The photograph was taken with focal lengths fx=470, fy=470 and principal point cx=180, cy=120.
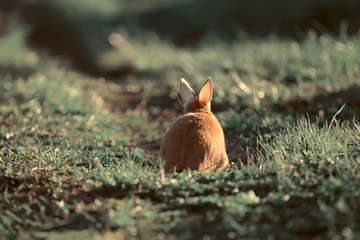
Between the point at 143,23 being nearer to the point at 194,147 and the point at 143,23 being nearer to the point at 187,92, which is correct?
the point at 187,92

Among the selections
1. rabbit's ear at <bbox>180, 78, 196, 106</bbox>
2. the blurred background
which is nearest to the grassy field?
rabbit's ear at <bbox>180, 78, 196, 106</bbox>

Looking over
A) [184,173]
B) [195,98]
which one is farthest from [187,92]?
[184,173]

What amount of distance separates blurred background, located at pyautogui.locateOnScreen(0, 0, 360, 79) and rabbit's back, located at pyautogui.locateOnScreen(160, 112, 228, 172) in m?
6.04

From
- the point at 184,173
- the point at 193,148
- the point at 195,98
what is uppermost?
the point at 195,98

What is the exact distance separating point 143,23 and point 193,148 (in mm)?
9085

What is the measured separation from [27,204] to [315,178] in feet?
7.00

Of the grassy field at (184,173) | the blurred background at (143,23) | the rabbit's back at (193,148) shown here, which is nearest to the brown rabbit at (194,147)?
the rabbit's back at (193,148)

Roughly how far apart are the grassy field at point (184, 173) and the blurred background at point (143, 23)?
150 centimetres

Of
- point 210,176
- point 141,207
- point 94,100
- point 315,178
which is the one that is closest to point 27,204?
point 141,207

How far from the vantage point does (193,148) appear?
405cm

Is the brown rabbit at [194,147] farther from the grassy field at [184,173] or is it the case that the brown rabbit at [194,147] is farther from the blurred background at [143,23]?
the blurred background at [143,23]

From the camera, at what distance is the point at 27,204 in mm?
3498

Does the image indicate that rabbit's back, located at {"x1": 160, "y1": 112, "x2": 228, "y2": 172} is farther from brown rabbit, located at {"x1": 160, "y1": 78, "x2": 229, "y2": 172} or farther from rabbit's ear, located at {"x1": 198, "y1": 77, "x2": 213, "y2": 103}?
rabbit's ear, located at {"x1": 198, "y1": 77, "x2": 213, "y2": 103}

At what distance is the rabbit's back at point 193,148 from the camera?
405 centimetres
